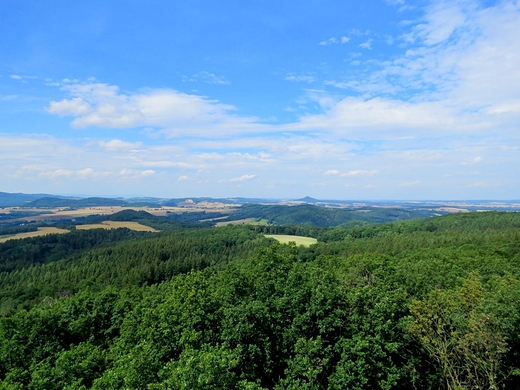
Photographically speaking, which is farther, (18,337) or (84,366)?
(18,337)

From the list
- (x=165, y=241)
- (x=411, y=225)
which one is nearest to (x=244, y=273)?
(x=165, y=241)

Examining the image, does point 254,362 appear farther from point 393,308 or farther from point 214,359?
point 393,308

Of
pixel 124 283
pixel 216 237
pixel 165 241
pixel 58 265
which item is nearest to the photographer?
→ pixel 124 283

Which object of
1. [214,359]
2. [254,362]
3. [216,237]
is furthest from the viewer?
[216,237]

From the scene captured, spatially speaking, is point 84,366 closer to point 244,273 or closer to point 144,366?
point 144,366

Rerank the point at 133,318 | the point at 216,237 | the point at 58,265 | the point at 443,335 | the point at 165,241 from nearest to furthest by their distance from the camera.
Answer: the point at 443,335 → the point at 133,318 → the point at 58,265 → the point at 165,241 → the point at 216,237

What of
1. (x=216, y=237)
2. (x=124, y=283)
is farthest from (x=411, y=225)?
(x=124, y=283)

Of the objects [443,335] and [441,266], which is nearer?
[443,335]

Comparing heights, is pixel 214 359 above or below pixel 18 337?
above

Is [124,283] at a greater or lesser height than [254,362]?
lesser
